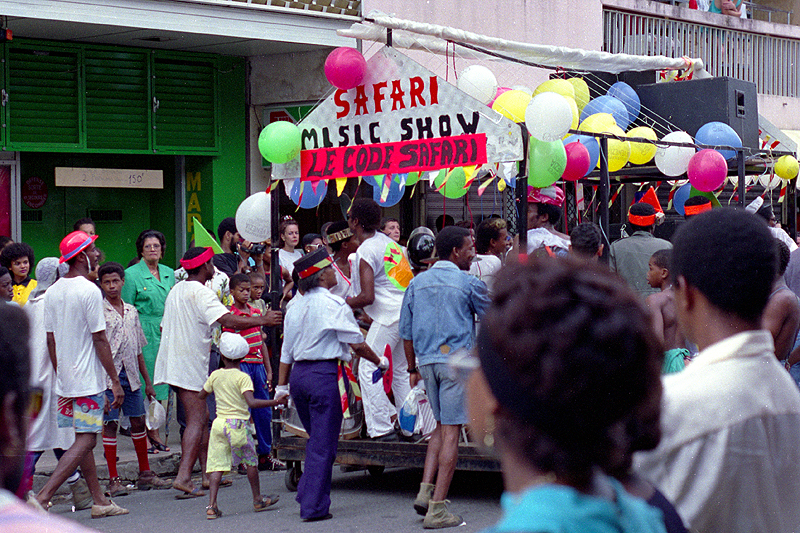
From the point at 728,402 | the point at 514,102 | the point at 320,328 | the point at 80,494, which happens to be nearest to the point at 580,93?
the point at 514,102

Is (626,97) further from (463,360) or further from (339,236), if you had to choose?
(463,360)

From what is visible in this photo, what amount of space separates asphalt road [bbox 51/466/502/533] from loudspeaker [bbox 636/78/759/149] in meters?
7.45

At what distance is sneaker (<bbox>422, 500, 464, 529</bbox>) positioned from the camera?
21.2 feet

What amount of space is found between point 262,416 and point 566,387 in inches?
293

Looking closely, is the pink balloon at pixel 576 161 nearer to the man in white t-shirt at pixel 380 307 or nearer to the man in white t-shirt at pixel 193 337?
the man in white t-shirt at pixel 380 307

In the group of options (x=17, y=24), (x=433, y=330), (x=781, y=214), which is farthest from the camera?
(x=781, y=214)

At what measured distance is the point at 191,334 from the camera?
7.79 meters

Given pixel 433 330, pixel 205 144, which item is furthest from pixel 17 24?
pixel 433 330

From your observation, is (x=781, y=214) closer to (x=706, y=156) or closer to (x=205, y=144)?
(x=706, y=156)

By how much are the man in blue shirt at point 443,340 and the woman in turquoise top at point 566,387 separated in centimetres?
→ 488

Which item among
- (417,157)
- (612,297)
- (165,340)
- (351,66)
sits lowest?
(165,340)

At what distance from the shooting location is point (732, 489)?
2.17 m

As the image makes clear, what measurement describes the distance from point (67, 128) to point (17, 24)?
1.41 m

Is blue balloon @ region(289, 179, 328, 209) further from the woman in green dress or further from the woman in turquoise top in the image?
the woman in turquoise top
